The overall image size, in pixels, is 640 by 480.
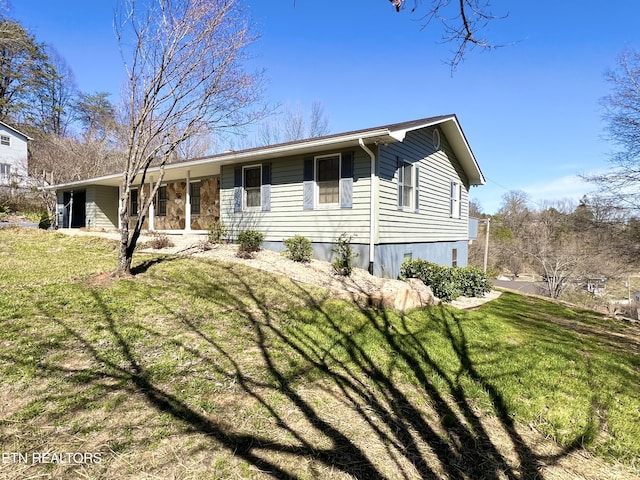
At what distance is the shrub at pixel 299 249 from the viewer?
28.0 feet

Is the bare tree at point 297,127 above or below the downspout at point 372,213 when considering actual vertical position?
above

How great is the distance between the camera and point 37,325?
3.96 metres

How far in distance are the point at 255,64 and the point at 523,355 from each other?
759cm

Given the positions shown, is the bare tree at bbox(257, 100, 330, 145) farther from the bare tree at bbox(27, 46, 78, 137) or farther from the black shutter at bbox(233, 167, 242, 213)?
the bare tree at bbox(27, 46, 78, 137)

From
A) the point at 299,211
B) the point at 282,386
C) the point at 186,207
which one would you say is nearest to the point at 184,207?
the point at 186,207

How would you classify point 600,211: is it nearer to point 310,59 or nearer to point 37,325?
point 310,59

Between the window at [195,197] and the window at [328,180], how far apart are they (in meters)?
6.58

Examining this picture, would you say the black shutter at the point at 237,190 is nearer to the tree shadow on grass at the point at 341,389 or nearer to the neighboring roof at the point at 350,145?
the neighboring roof at the point at 350,145

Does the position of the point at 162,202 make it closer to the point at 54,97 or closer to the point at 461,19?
the point at 461,19

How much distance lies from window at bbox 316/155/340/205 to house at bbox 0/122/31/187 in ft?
85.6

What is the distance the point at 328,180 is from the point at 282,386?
21.2 ft

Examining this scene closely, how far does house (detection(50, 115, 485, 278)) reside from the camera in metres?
8.34

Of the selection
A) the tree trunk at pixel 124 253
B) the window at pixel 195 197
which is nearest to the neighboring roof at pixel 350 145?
the window at pixel 195 197

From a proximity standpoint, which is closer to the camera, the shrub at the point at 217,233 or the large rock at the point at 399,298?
the large rock at the point at 399,298
